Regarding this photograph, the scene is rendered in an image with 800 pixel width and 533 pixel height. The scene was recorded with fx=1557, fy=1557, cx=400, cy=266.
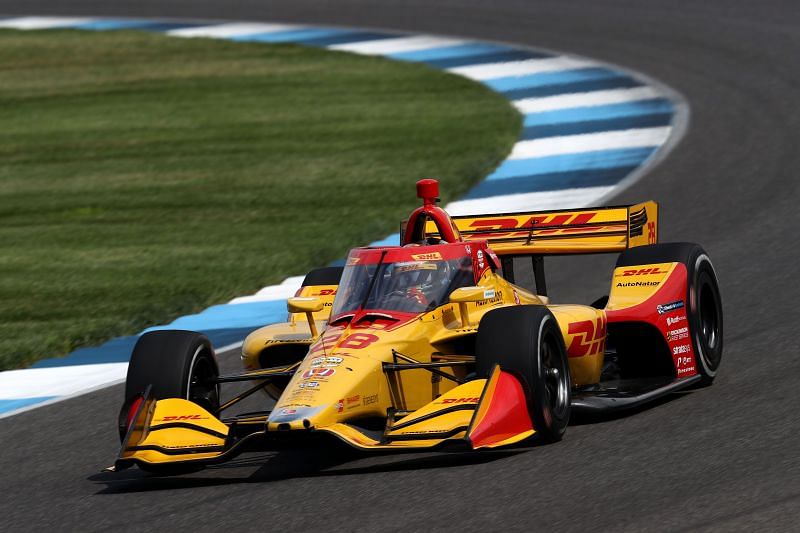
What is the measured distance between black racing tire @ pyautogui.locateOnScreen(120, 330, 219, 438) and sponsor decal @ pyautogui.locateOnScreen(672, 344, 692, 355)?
2584 mm

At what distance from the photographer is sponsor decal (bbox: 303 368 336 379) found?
734 centimetres

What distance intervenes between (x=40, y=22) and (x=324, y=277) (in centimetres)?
2205

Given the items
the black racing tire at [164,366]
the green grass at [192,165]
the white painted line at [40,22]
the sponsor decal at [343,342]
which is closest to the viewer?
the sponsor decal at [343,342]

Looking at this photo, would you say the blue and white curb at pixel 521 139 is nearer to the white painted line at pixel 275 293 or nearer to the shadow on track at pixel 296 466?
the white painted line at pixel 275 293

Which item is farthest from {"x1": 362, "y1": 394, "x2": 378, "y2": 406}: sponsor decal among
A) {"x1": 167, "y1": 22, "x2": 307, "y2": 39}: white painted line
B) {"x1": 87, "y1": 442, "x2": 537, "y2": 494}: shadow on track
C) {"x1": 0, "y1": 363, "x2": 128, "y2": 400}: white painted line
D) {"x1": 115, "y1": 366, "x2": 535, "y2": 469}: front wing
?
{"x1": 167, "y1": 22, "x2": 307, "y2": 39}: white painted line

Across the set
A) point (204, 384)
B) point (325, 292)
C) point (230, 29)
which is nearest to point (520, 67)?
point (230, 29)

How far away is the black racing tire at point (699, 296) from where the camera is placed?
8.70 metres

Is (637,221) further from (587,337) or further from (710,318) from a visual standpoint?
(587,337)

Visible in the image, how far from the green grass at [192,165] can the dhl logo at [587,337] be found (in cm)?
414

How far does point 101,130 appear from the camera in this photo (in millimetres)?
20500

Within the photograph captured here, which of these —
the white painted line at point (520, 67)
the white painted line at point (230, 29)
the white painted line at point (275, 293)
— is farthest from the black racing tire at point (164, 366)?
the white painted line at point (230, 29)

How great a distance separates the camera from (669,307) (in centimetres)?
864

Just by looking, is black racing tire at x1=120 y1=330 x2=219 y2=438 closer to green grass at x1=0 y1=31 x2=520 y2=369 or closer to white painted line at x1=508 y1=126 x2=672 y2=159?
green grass at x1=0 y1=31 x2=520 y2=369

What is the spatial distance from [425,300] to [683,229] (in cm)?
554
